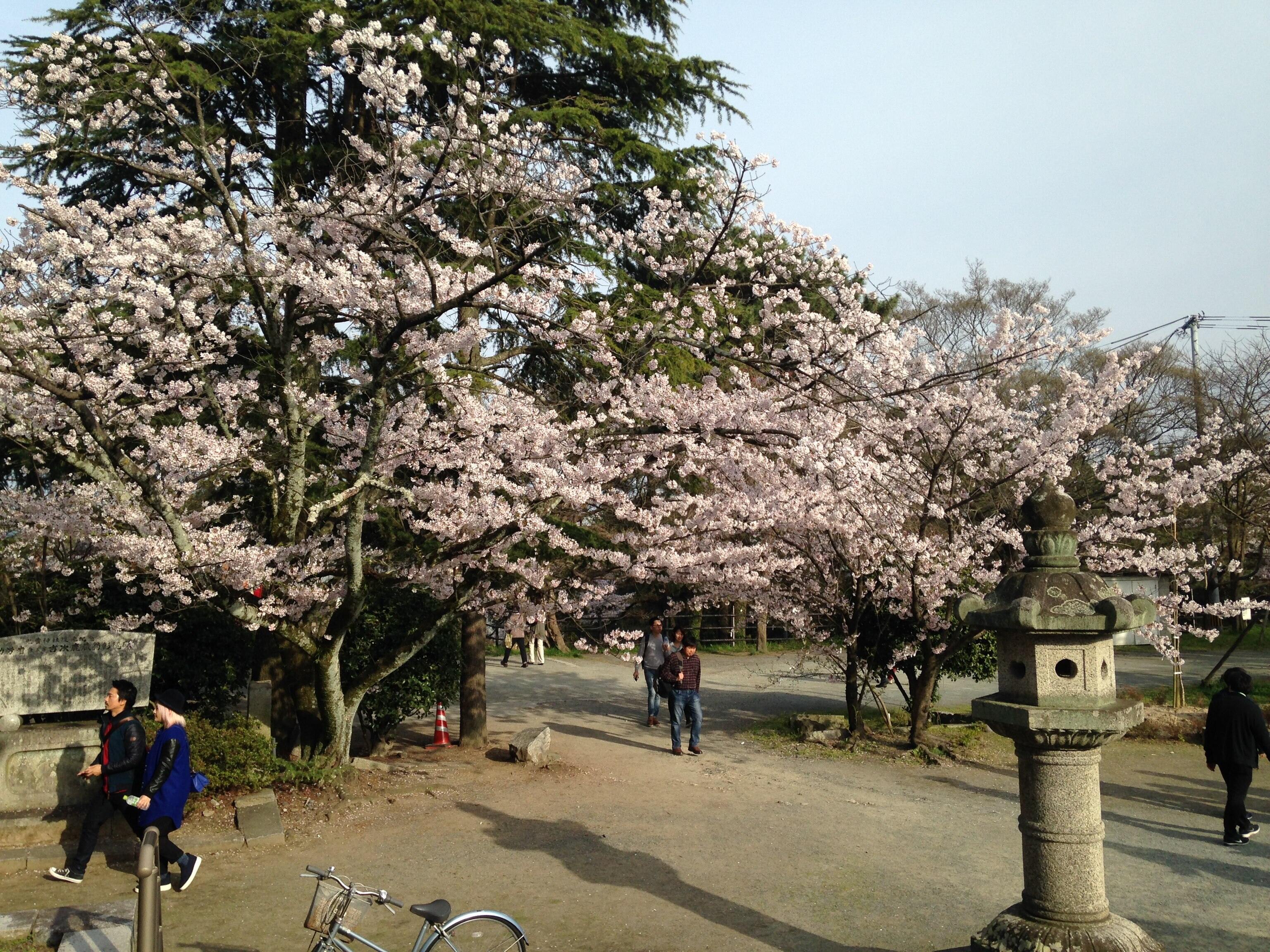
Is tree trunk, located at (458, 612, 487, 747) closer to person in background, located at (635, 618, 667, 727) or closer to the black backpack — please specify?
the black backpack

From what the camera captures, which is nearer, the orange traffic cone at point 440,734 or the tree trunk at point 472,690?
the tree trunk at point 472,690

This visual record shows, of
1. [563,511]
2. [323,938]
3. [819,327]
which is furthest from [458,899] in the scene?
[819,327]

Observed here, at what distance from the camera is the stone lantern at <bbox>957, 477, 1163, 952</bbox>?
5.07 m

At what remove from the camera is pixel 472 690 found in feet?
41.3

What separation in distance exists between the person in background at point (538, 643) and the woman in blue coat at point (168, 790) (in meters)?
15.1

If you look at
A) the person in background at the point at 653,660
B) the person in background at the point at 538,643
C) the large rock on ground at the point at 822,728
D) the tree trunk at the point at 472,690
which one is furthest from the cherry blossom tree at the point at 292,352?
the person in background at the point at 538,643

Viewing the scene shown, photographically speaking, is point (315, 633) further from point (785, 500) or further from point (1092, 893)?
point (1092, 893)

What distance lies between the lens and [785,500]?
11.4 metres

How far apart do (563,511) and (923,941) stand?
6.78 metres

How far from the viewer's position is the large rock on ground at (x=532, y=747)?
11.5 metres

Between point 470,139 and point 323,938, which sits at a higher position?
point 470,139

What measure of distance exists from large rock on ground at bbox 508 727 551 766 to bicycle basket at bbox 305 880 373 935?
7066mm

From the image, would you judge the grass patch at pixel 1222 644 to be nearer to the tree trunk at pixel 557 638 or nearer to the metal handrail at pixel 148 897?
the tree trunk at pixel 557 638

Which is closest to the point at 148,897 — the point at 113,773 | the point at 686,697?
the point at 113,773
